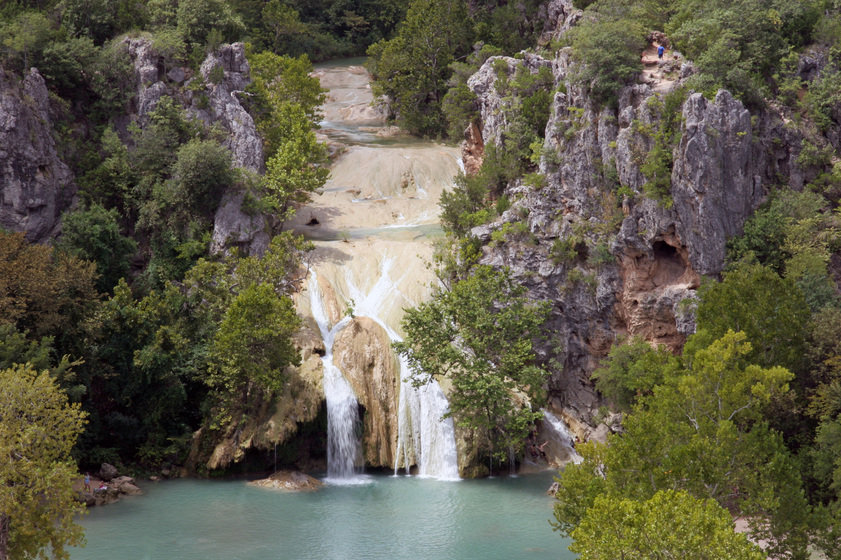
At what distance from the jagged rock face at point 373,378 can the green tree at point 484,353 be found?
1.64 meters

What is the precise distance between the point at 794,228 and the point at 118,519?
37.3 meters

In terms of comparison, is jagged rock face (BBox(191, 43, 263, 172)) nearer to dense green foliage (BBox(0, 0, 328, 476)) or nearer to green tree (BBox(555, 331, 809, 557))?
dense green foliage (BBox(0, 0, 328, 476))

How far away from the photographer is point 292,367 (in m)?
47.7

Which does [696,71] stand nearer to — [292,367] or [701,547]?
[292,367]

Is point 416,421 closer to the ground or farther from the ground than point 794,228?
closer to the ground

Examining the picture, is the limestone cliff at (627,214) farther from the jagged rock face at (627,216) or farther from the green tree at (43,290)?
the green tree at (43,290)

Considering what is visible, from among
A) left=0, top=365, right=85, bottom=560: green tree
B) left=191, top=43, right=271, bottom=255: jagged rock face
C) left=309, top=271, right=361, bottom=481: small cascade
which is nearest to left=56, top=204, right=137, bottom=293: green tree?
left=191, top=43, right=271, bottom=255: jagged rock face

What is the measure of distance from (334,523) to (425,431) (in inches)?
378

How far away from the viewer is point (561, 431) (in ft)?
165

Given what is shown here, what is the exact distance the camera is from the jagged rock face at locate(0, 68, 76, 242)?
166 ft

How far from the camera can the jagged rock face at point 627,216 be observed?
4775 cm

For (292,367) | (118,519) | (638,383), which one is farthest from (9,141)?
(638,383)

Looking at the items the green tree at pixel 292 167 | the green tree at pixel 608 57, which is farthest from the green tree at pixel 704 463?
the green tree at pixel 292 167

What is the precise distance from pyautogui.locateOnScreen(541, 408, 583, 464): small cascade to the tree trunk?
96.7 ft
